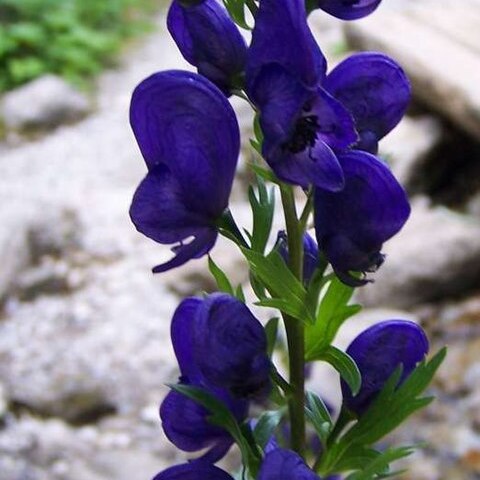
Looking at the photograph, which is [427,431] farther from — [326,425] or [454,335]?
[326,425]

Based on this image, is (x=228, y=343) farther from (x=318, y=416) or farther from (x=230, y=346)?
(x=318, y=416)

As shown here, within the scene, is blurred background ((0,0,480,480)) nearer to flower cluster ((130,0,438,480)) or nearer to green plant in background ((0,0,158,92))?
green plant in background ((0,0,158,92))

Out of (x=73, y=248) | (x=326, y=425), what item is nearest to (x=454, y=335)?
(x=73, y=248)

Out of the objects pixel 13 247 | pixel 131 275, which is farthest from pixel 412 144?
pixel 13 247

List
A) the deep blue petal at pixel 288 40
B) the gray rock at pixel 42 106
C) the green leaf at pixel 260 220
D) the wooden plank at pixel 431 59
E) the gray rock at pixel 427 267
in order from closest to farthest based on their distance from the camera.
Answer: the deep blue petal at pixel 288 40
the green leaf at pixel 260 220
the gray rock at pixel 427 267
the wooden plank at pixel 431 59
the gray rock at pixel 42 106

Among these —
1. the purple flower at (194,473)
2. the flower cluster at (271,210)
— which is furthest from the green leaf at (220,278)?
the purple flower at (194,473)

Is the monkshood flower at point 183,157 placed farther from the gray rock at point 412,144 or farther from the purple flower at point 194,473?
the gray rock at point 412,144

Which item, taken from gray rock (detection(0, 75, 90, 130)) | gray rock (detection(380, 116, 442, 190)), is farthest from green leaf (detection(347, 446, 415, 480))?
gray rock (detection(0, 75, 90, 130))
